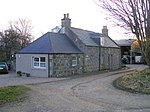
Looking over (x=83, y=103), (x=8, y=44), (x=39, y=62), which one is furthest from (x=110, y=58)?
(x=83, y=103)

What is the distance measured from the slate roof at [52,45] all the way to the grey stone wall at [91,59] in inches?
59.3

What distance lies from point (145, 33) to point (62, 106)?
14.4 m

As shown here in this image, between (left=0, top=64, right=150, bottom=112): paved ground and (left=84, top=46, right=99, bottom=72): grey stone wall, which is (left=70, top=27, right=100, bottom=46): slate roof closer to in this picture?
(left=84, top=46, right=99, bottom=72): grey stone wall

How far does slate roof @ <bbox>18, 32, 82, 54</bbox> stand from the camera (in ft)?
102

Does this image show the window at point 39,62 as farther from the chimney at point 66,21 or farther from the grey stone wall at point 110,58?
the grey stone wall at point 110,58

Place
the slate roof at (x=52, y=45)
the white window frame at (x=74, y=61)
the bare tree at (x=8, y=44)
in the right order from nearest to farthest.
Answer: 1. the slate roof at (x=52, y=45)
2. the white window frame at (x=74, y=61)
3. the bare tree at (x=8, y=44)

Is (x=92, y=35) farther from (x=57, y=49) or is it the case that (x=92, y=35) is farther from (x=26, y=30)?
(x=26, y=30)

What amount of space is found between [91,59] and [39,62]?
8.01 m

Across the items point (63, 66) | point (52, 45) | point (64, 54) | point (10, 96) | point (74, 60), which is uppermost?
point (52, 45)

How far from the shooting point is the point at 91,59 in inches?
1430

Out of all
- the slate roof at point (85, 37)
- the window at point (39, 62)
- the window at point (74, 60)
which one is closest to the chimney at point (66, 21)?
the slate roof at point (85, 37)

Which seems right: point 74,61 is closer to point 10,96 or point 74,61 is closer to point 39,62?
point 39,62

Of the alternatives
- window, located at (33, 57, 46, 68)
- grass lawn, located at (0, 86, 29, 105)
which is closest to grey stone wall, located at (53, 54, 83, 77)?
window, located at (33, 57, 46, 68)

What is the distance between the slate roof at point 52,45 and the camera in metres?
31.0
